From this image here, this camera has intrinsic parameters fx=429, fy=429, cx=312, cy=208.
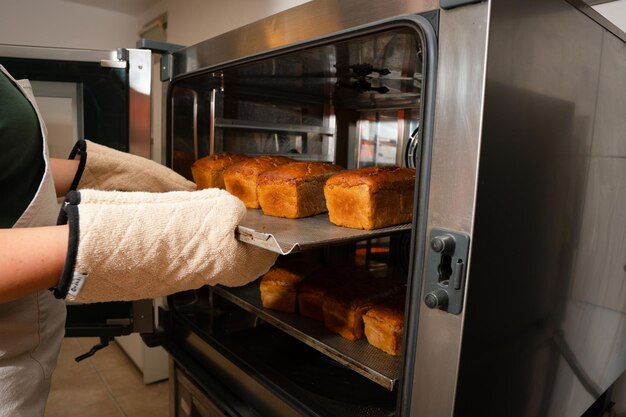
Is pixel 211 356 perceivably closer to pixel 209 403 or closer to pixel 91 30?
pixel 209 403

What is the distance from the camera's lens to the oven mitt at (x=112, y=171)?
1098mm

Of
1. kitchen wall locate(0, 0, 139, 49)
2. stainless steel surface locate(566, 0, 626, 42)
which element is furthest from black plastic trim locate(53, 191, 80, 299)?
kitchen wall locate(0, 0, 139, 49)

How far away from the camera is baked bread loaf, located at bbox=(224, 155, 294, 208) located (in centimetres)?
124

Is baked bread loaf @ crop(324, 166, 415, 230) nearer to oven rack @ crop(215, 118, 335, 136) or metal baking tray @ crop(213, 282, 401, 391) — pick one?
metal baking tray @ crop(213, 282, 401, 391)

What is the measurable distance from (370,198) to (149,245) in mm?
479

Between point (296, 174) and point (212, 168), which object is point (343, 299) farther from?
point (212, 168)

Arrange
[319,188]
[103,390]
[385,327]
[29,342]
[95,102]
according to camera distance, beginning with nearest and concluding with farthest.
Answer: [29,342] → [385,327] → [319,188] → [95,102] → [103,390]

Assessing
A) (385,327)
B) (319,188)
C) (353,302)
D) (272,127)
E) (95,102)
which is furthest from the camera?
(272,127)

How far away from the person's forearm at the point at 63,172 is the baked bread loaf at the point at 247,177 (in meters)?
0.41

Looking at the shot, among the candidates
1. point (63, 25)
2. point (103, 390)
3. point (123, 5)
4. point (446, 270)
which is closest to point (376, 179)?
point (446, 270)

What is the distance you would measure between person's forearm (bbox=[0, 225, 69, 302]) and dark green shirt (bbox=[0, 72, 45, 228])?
0.57ft

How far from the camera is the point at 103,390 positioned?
8.98 ft

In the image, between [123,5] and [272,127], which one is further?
[123,5]

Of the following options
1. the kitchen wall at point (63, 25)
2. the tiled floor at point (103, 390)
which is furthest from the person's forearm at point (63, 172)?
the kitchen wall at point (63, 25)
